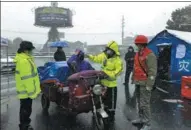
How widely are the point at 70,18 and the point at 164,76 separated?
206 feet

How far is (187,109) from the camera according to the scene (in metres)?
9.86

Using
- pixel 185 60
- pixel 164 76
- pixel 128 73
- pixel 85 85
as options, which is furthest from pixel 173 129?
pixel 164 76

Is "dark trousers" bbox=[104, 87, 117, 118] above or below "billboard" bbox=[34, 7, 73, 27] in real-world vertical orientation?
below

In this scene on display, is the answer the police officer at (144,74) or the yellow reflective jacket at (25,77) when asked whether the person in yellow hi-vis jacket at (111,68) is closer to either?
the police officer at (144,74)

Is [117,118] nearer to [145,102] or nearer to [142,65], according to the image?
[145,102]

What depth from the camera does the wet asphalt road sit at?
307 inches

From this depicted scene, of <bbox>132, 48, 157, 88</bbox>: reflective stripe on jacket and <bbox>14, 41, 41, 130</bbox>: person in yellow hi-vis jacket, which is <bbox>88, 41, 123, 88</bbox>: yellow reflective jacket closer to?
<bbox>132, 48, 157, 88</bbox>: reflective stripe on jacket

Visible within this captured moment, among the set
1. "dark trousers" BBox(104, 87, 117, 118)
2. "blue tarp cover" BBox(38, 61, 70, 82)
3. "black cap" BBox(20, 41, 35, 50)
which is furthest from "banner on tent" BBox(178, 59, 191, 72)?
"black cap" BBox(20, 41, 35, 50)

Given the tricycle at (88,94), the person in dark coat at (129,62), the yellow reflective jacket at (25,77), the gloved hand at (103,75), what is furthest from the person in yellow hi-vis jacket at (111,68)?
the person in dark coat at (129,62)

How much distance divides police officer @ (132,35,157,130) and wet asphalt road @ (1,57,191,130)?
1.86ft

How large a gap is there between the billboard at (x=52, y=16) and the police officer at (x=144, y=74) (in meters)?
69.9

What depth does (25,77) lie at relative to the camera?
6.96 m

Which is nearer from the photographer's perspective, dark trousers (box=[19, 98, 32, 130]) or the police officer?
the police officer

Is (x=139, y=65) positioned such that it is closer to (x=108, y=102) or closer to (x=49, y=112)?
(x=108, y=102)
